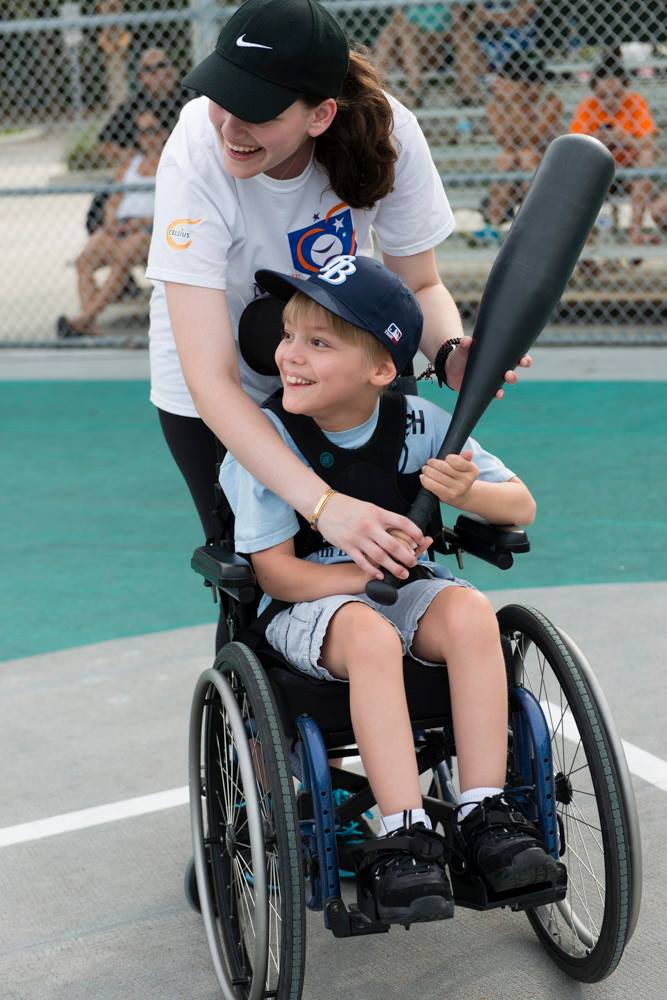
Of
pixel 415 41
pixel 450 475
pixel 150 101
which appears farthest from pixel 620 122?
pixel 450 475

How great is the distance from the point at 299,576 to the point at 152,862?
38.1 inches

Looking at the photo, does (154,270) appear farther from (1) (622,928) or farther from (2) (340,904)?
(1) (622,928)

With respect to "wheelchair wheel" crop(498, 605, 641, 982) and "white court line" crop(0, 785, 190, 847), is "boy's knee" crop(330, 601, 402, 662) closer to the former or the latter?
"wheelchair wheel" crop(498, 605, 641, 982)

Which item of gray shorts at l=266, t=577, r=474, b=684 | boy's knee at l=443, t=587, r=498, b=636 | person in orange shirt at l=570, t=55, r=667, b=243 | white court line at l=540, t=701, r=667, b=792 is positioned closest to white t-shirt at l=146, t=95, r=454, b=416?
gray shorts at l=266, t=577, r=474, b=684

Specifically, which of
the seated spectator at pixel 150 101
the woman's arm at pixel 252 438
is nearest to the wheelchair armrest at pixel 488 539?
the woman's arm at pixel 252 438

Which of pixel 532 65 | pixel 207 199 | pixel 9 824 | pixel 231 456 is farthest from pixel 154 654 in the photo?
pixel 532 65

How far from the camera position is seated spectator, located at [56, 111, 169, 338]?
8375 mm

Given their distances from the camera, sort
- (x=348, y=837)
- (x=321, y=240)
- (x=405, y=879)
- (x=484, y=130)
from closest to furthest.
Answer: (x=405, y=879)
(x=321, y=240)
(x=348, y=837)
(x=484, y=130)

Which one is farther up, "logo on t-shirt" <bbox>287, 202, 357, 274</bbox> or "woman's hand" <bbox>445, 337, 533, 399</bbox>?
"logo on t-shirt" <bbox>287, 202, 357, 274</bbox>

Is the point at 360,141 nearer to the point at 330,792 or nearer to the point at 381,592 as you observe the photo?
the point at 381,592

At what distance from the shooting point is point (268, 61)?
219 centimetres

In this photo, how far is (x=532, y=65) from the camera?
8570 millimetres

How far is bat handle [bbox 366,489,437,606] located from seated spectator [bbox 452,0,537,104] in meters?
6.37

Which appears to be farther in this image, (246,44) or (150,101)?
(150,101)
